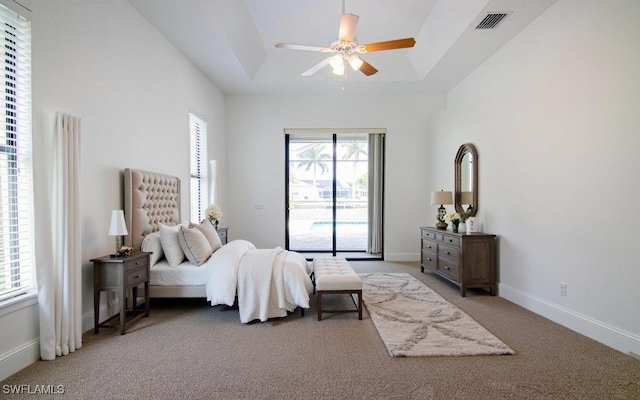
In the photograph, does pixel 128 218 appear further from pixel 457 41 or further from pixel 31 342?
pixel 457 41

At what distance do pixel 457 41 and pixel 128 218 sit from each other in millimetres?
4626

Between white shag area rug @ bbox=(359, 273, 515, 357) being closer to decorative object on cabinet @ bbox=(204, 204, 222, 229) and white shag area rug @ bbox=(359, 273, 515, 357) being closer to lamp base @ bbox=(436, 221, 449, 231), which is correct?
lamp base @ bbox=(436, 221, 449, 231)

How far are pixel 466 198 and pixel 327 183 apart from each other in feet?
9.47

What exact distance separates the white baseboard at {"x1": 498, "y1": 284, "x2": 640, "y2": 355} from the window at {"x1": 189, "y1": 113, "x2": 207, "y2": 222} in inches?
196

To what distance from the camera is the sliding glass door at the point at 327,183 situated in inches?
285

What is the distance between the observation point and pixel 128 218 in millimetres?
3711

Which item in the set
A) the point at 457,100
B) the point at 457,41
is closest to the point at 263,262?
the point at 457,41

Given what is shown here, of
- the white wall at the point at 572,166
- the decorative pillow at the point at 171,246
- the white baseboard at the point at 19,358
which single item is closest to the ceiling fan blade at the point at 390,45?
the white wall at the point at 572,166

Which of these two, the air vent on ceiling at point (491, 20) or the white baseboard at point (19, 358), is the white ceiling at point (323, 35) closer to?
the air vent on ceiling at point (491, 20)

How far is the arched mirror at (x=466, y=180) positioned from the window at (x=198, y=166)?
4.42 meters

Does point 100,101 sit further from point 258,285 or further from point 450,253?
point 450,253

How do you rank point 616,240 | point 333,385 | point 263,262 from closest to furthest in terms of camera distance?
point 333,385 → point 616,240 → point 263,262

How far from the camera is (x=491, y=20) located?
394 cm

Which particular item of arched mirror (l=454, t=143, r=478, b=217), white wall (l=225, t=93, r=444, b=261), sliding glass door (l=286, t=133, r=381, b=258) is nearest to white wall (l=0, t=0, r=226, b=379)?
white wall (l=225, t=93, r=444, b=261)
